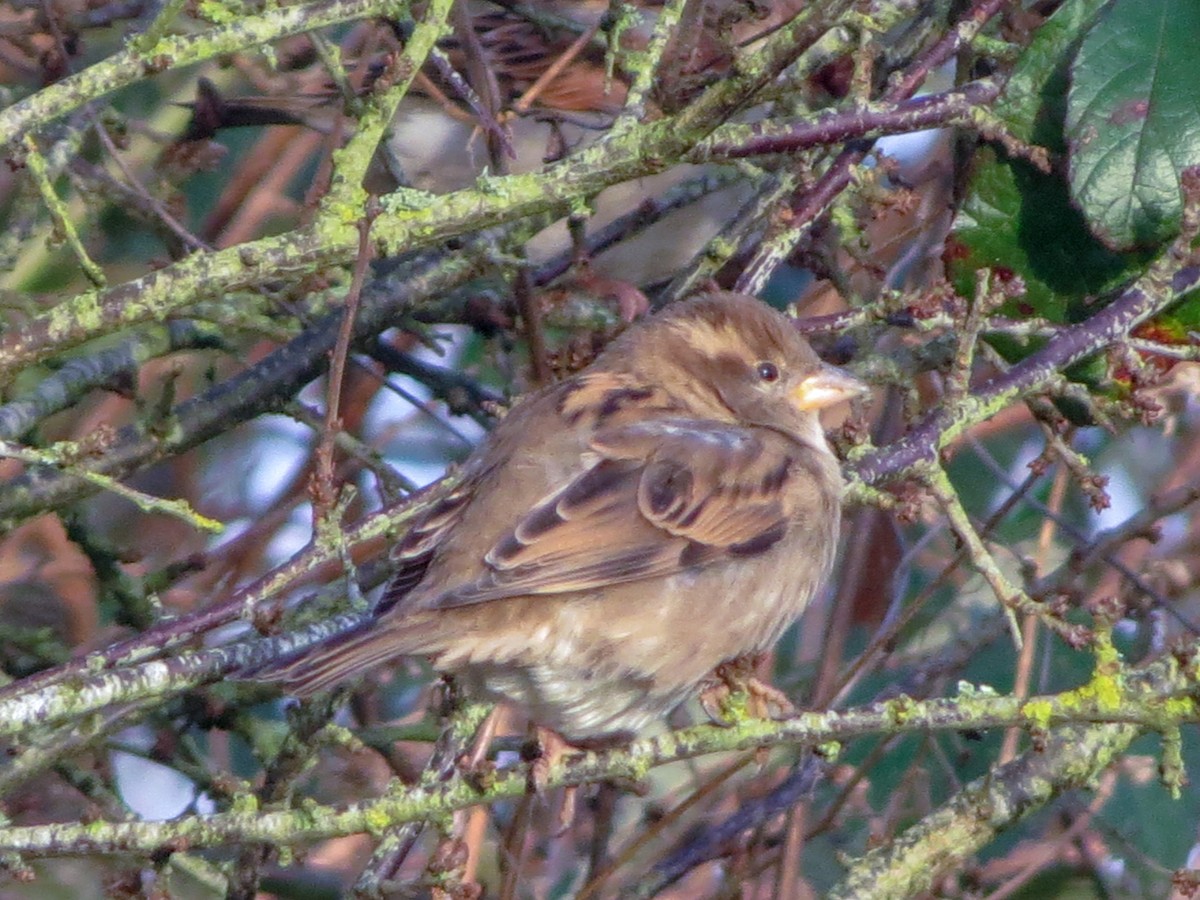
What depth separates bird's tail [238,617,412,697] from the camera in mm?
2611

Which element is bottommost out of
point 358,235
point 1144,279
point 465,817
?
point 465,817

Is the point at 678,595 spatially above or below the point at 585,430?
below

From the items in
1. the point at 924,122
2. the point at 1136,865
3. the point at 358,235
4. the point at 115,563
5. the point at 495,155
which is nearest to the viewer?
the point at 358,235

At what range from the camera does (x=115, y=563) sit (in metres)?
3.57

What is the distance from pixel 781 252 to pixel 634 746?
3.74 feet

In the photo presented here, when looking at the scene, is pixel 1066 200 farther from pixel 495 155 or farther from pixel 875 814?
pixel 875 814

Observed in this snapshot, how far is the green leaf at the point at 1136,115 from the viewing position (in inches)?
120

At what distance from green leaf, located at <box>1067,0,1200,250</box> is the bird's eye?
33.2 inches

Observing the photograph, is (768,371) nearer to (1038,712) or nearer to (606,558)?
(606,558)

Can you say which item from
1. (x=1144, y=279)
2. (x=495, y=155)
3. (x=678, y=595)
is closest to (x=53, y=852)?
(x=678, y=595)

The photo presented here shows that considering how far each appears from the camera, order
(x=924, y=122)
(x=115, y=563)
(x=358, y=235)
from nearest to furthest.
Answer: (x=358, y=235) < (x=924, y=122) < (x=115, y=563)

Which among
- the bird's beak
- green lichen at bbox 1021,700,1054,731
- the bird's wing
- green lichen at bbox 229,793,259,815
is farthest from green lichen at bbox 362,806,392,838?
the bird's beak

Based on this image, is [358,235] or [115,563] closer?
[358,235]

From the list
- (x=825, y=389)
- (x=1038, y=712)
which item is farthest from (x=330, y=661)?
(x=825, y=389)
